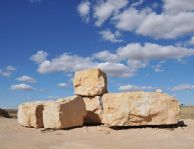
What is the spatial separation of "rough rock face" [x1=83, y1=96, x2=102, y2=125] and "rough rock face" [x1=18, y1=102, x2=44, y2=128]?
5.38 feet

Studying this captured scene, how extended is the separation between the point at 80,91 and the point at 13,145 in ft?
15.6

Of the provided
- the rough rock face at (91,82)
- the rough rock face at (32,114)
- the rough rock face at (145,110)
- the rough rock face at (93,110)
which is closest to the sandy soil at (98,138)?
the rough rock face at (145,110)

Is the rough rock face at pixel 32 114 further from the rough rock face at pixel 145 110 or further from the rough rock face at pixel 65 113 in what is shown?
the rough rock face at pixel 145 110

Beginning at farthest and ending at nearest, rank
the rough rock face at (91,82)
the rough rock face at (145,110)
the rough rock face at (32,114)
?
the rough rock face at (91,82), the rough rock face at (32,114), the rough rock face at (145,110)

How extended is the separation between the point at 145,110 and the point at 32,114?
409 cm

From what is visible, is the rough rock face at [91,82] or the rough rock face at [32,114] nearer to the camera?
the rough rock face at [32,114]

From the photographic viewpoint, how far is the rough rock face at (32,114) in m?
13.8

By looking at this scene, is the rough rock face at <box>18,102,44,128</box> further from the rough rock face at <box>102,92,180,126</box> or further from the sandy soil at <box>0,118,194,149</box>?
the rough rock face at <box>102,92,180,126</box>

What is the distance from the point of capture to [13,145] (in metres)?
9.78

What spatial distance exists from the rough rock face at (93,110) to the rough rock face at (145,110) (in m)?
1.04

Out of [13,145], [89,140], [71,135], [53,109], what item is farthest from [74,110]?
[13,145]

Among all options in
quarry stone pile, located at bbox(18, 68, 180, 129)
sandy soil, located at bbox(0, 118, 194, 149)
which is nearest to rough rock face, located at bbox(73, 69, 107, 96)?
quarry stone pile, located at bbox(18, 68, 180, 129)

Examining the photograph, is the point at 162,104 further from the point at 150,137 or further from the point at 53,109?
the point at 53,109

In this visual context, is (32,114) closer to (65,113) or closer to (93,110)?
(65,113)
